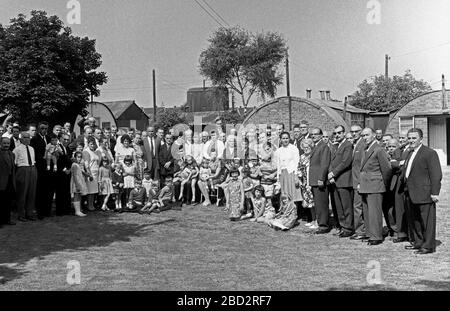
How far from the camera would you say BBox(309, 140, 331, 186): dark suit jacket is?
977cm

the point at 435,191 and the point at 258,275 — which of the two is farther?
the point at 435,191

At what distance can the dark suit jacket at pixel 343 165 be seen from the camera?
938 centimetres

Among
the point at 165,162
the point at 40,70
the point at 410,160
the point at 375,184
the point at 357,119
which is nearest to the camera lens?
the point at 410,160

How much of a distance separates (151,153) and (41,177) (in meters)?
2.93

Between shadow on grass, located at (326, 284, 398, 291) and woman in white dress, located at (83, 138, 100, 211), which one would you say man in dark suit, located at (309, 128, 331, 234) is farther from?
woman in white dress, located at (83, 138, 100, 211)

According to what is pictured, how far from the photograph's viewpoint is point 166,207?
1270 cm

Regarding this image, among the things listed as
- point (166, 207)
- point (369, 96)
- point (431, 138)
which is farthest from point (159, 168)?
point (369, 96)

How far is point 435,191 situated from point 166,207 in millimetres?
6603

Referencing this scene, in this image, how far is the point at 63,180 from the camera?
1177 centimetres

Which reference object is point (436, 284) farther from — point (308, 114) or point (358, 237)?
point (308, 114)

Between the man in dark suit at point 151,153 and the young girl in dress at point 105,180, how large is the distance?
1.14 metres

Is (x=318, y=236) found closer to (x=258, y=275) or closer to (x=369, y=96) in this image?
(x=258, y=275)

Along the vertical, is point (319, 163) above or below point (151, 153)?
below

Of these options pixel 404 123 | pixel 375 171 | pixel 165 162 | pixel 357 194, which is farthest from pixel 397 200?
pixel 404 123
